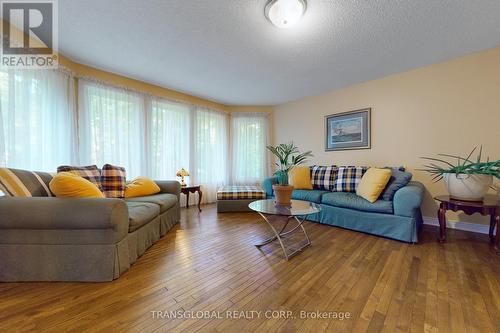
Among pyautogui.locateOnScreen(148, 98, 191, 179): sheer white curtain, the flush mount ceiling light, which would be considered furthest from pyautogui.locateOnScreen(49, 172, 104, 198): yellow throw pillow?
the flush mount ceiling light

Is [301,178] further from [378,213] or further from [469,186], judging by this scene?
[469,186]

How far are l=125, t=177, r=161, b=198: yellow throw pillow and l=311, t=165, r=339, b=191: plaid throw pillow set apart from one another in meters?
2.59

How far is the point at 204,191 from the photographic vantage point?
170 inches

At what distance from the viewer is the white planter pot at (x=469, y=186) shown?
199 cm

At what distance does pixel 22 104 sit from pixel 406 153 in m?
5.01

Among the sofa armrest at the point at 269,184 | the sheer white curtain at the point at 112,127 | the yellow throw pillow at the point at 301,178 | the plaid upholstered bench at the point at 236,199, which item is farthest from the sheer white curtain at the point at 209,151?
the yellow throw pillow at the point at 301,178

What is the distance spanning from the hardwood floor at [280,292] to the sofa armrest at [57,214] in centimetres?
45

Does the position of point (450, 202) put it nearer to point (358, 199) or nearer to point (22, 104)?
point (358, 199)

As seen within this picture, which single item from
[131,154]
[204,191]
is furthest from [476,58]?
[131,154]

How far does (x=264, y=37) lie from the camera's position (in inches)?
83.9

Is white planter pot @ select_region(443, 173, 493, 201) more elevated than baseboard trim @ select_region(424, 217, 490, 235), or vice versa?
white planter pot @ select_region(443, 173, 493, 201)

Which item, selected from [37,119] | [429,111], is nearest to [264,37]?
[429,111]

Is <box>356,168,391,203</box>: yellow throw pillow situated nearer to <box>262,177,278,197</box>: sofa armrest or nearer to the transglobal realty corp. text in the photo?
<box>262,177,278,197</box>: sofa armrest

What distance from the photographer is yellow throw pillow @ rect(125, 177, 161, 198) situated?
2576mm
